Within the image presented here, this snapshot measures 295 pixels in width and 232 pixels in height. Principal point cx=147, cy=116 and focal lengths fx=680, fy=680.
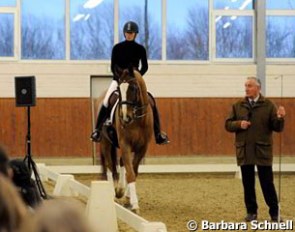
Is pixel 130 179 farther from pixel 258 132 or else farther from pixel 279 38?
pixel 279 38

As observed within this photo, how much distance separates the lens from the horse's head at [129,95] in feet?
28.2

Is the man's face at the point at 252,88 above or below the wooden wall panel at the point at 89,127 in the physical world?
above

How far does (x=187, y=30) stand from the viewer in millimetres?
18391

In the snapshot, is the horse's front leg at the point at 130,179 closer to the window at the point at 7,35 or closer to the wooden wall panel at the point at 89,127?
the wooden wall panel at the point at 89,127

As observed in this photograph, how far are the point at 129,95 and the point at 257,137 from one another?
1.84 m

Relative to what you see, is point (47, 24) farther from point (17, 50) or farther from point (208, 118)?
point (208, 118)

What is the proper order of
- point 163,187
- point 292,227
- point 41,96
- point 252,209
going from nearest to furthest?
point 292,227
point 252,209
point 163,187
point 41,96

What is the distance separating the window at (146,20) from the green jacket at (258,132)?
1066 cm

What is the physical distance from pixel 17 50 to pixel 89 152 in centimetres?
325

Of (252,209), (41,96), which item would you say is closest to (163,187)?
(252,209)

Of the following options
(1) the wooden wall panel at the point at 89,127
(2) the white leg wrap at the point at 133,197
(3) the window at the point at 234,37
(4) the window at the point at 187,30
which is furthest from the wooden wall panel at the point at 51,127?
(2) the white leg wrap at the point at 133,197

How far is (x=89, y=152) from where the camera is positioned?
58.1 feet

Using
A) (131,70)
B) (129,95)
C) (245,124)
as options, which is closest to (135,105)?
(129,95)

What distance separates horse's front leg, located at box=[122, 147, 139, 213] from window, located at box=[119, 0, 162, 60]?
953 cm
